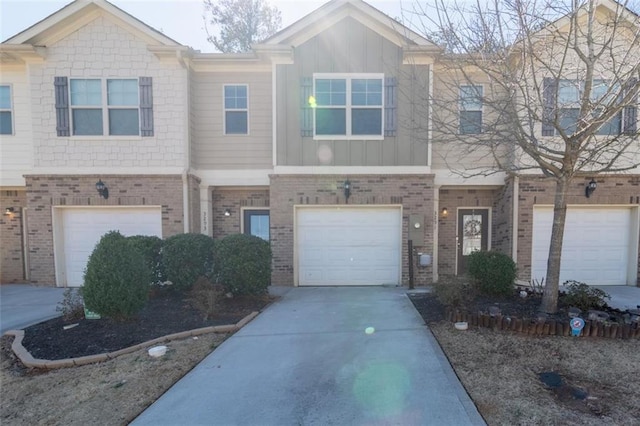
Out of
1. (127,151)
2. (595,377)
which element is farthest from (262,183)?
(595,377)

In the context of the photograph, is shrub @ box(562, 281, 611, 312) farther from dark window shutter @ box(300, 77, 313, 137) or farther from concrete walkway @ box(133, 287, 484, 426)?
dark window shutter @ box(300, 77, 313, 137)

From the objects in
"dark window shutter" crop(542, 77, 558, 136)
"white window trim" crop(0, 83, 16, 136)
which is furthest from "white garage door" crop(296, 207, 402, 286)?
"white window trim" crop(0, 83, 16, 136)

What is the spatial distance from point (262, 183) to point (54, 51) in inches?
237

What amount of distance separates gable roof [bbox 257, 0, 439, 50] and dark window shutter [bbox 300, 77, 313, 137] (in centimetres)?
98

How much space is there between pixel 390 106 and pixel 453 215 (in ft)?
11.7

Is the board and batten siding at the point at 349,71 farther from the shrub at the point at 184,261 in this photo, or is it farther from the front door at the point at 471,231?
the shrub at the point at 184,261

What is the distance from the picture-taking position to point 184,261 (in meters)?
7.10

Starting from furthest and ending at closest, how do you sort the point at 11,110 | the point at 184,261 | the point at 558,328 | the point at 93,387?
the point at 11,110
the point at 184,261
the point at 558,328
the point at 93,387

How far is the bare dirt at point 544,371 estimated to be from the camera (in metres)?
2.97

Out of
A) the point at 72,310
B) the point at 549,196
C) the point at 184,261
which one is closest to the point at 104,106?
the point at 184,261

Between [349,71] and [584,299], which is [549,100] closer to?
[584,299]

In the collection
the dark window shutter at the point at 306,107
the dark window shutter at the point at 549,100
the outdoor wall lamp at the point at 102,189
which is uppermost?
the dark window shutter at the point at 306,107

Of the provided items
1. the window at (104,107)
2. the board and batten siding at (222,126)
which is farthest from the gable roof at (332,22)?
the window at (104,107)

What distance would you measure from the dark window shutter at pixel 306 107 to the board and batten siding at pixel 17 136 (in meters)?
7.09
